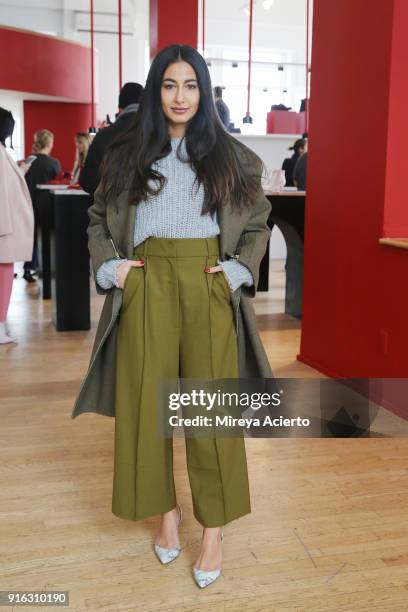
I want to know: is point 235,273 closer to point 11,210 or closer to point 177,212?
point 177,212

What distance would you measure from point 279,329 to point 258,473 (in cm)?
263

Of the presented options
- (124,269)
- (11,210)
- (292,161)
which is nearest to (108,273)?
(124,269)

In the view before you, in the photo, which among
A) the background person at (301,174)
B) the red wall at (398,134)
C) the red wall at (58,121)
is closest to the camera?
the red wall at (398,134)

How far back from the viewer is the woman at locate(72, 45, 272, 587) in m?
1.97

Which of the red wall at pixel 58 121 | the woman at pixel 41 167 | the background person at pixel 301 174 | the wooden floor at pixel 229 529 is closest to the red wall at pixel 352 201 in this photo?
the wooden floor at pixel 229 529

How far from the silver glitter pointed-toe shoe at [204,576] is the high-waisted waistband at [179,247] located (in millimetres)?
866

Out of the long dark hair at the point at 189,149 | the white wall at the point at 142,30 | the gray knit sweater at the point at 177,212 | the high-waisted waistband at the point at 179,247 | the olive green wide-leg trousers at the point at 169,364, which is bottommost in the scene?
the olive green wide-leg trousers at the point at 169,364

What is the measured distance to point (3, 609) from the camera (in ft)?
6.32

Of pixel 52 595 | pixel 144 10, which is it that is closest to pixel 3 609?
pixel 52 595

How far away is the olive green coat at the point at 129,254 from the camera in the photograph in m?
2.01

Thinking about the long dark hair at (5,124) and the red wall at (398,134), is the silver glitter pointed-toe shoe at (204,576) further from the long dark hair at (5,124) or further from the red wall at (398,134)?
the long dark hair at (5,124)

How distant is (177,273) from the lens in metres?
1.97

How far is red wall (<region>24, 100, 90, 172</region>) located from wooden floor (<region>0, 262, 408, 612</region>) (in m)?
10.8

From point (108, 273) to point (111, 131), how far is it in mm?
A: 2353
